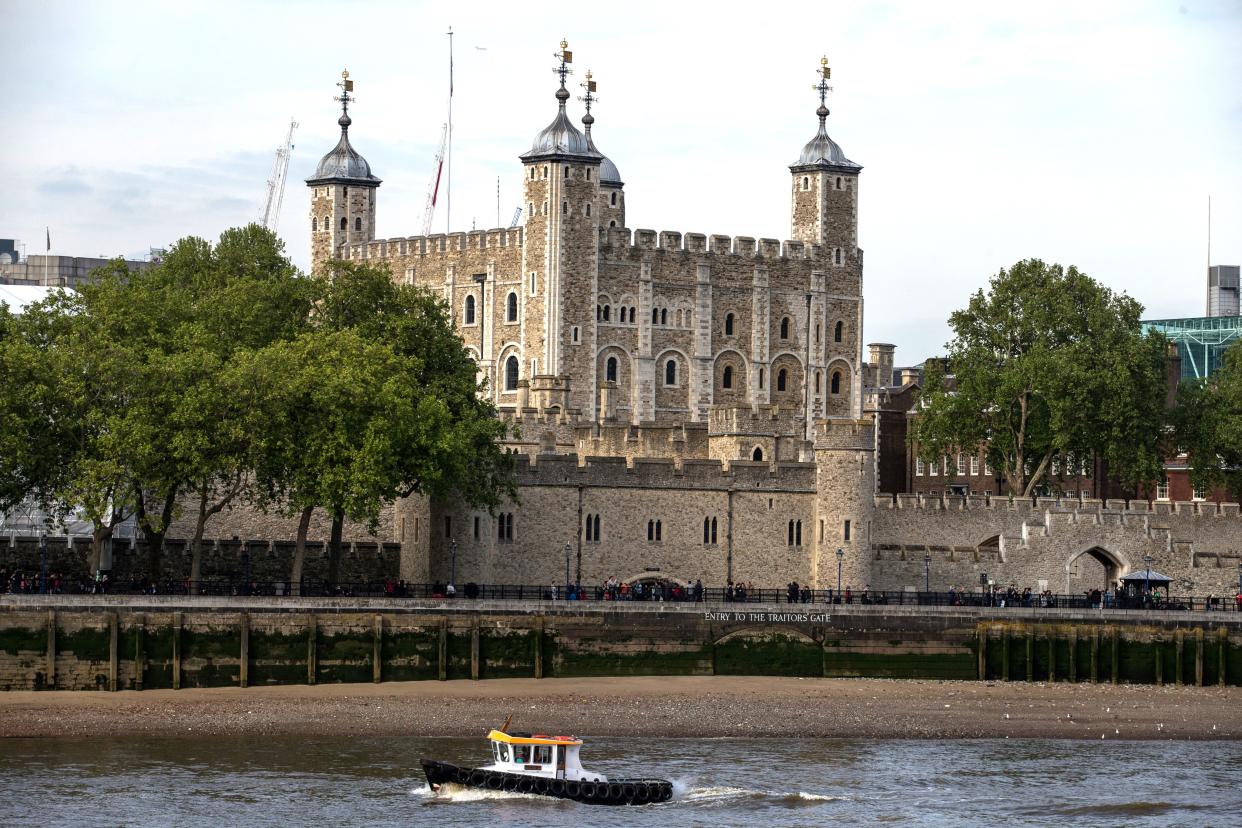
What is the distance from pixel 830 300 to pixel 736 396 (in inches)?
277

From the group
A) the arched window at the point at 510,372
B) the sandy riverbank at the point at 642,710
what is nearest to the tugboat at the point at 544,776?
the sandy riverbank at the point at 642,710

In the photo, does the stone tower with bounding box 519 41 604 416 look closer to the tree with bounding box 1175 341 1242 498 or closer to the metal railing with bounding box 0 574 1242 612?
the tree with bounding box 1175 341 1242 498

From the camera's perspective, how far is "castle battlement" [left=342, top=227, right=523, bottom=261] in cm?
12112

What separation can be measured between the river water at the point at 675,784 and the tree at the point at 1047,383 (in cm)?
3558

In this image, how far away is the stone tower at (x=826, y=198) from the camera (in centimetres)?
12706

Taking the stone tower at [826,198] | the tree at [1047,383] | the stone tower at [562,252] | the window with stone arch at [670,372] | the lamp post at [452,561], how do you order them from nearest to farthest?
the lamp post at [452,561] < the tree at [1047,383] < the stone tower at [562,252] < the window with stone arch at [670,372] < the stone tower at [826,198]

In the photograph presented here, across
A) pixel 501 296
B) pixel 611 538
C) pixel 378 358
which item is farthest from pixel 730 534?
pixel 501 296

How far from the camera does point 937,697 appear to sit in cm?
7506

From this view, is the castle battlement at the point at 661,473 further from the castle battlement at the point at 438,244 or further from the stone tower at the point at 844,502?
the castle battlement at the point at 438,244

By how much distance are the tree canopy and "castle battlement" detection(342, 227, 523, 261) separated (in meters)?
32.4

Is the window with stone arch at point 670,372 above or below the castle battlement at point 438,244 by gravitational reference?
below

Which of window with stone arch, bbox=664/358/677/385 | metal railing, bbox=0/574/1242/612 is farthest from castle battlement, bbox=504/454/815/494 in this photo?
window with stone arch, bbox=664/358/677/385

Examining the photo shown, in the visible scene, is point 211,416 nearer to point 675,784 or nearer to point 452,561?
point 452,561

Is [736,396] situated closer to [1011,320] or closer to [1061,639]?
[1011,320]
